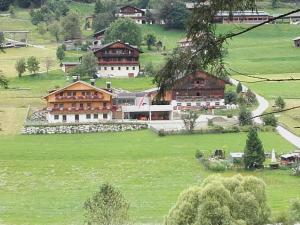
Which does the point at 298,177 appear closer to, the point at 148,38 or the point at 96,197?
the point at 96,197

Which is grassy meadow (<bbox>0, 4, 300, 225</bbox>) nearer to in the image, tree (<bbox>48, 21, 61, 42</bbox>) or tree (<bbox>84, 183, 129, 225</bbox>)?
tree (<bbox>84, 183, 129, 225</bbox>)

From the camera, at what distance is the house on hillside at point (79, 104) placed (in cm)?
3625

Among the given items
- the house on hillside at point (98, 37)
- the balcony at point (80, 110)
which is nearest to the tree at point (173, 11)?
the house on hillside at point (98, 37)

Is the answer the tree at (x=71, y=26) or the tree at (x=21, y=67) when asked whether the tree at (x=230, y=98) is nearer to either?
the tree at (x=21, y=67)

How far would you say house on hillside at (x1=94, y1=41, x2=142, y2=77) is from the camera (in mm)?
50312

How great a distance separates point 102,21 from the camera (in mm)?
67438

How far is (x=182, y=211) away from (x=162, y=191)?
22.2 feet

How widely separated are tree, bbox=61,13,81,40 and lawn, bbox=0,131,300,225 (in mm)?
30877

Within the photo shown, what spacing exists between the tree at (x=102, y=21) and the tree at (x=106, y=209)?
52.4 m

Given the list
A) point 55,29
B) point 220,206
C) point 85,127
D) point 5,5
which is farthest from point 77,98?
point 5,5

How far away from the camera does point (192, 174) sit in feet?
82.5

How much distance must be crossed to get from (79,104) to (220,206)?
21580mm

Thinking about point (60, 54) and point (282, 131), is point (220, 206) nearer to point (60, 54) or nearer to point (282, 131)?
point (282, 131)

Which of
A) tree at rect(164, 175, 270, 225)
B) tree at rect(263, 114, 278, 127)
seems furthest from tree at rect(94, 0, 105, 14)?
tree at rect(164, 175, 270, 225)
